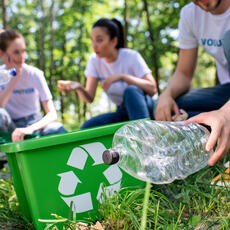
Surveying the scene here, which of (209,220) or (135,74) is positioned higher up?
(135,74)

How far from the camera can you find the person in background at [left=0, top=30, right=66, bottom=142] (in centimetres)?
271

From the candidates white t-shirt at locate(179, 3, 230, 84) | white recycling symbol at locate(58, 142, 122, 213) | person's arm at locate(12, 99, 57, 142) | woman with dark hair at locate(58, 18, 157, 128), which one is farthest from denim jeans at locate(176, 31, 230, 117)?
person's arm at locate(12, 99, 57, 142)

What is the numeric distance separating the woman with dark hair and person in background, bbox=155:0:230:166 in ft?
1.28

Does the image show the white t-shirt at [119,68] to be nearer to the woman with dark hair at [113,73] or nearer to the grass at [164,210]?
the woman with dark hair at [113,73]

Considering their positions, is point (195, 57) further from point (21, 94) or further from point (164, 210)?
point (21, 94)

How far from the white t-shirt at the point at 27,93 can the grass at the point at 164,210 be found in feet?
3.99

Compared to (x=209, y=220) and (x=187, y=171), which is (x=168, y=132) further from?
(x=209, y=220)

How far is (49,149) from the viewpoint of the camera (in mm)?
1461

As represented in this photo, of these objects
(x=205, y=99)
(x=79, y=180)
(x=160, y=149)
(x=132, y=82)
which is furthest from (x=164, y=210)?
(x=132, y=82)

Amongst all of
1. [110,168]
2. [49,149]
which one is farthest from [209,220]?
[49,149]

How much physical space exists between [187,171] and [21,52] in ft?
6.17

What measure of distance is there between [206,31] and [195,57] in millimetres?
240

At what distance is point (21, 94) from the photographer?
9.68 ft

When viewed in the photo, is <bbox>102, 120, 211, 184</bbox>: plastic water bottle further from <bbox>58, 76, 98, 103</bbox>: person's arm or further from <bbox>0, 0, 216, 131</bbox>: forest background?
<bbox>0, 0, 216, 131</bbox>: forest background
